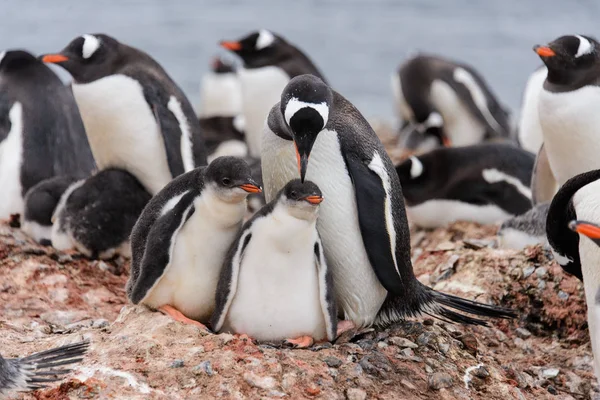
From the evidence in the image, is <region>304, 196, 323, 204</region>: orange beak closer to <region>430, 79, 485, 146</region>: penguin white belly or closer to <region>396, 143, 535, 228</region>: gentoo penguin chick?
<region>396, 143, 535, 228</region>: gentoo penguin chick

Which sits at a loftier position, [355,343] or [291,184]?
[291,184]

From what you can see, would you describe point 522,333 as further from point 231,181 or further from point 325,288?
point 231,181

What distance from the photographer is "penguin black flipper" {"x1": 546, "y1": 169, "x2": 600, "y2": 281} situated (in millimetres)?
4363

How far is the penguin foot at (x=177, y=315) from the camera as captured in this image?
4.40 m

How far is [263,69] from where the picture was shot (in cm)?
932

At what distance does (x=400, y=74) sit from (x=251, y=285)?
30.0 ft

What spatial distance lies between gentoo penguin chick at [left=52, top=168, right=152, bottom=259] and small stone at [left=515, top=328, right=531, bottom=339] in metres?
2.42

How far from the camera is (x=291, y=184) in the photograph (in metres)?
4.16

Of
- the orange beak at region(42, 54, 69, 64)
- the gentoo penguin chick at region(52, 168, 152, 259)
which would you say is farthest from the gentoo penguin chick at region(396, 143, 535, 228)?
the orange beak at region(42, 54, 69, 64)

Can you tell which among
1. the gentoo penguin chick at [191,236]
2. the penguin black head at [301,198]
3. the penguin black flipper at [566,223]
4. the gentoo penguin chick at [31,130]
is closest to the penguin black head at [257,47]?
the gentoo penguin chick at [31,130]

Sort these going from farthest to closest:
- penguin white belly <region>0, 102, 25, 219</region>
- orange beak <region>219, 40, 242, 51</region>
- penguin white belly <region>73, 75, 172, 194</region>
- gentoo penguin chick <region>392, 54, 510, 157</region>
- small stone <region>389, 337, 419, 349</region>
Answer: gentoo penguin chick <region>392, 54, 510, 157</region> < orange beak <region>219, 40, 242, 51</region> < penguin white belly <region>0, 102, 25, 219</region> < penguin white belly <region>73, 75, 172, 194</region> < small stone <region>389, 337, 419, 349</region>

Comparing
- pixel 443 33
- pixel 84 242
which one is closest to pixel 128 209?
pixel 84 242

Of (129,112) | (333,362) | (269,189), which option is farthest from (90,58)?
(333,362)

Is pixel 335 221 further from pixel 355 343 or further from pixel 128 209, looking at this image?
pixel 128 209
